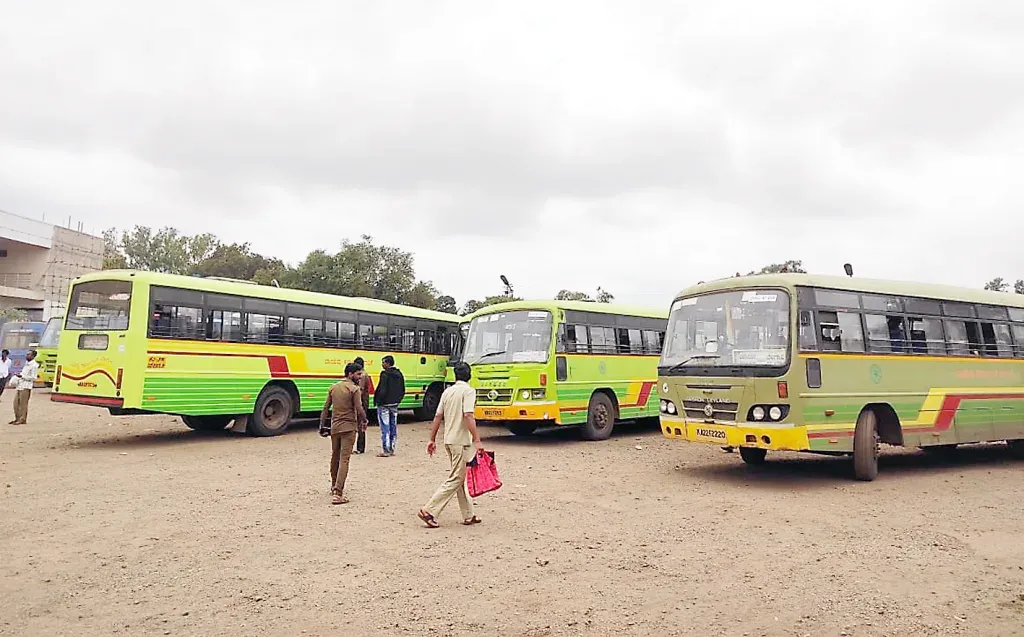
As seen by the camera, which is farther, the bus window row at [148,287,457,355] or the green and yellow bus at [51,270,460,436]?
the bus window row at [148,287,457,355]

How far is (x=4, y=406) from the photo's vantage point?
69.4ft

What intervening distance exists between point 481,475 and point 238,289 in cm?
866

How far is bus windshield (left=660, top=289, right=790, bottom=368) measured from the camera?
9.46 metres

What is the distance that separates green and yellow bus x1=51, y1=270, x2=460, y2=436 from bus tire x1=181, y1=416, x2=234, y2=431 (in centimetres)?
3

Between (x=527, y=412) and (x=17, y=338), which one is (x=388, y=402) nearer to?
(x=527, y=412)

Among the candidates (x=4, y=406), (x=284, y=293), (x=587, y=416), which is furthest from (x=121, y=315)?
(x=4, y=406)

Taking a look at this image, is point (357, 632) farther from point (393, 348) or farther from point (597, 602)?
point (393, 348)

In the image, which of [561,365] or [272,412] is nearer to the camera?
[561,365]

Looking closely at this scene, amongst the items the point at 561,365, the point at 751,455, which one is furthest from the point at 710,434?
the point at 561,365

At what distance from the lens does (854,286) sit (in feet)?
33.8

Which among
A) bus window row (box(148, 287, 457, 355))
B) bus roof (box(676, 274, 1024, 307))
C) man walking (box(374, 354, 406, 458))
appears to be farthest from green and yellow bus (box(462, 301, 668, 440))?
bus roof (box(676, 274, 1024, 307))

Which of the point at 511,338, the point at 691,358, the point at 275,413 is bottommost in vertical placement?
the point at 275,413

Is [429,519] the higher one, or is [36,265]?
[36,265]

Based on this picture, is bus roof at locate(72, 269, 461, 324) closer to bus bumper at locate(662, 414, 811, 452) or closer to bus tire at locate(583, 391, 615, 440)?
bus tire at locate(583, 391, 615, 440)
